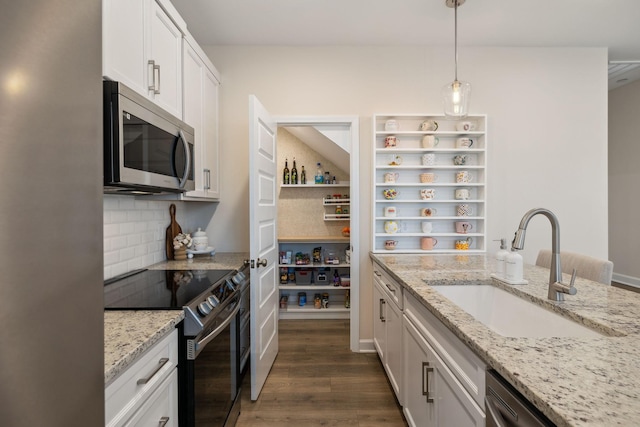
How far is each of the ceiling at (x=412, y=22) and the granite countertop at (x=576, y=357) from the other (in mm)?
1955

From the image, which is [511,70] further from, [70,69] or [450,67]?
[70,69]

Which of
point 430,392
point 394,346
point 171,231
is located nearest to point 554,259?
point 430,392

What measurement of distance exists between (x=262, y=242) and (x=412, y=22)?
1.98 m

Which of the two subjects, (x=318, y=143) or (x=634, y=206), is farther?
(x=634, y=206)

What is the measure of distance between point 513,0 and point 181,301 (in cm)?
274

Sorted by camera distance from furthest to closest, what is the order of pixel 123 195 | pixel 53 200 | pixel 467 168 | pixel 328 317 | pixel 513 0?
pixel 328 317, pixel 467 168, pixel 513 0, pixel 123 195, pixel 53 200

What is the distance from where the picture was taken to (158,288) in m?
1.57

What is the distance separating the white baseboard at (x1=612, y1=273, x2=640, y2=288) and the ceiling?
2987 mm

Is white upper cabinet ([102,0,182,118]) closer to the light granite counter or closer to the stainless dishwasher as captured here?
the light granite counter

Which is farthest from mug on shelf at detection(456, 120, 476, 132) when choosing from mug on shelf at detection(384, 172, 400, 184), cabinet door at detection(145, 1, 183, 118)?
cabinet door at detection(145, 1, 183, 118)

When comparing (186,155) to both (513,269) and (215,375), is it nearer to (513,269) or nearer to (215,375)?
(215,375)

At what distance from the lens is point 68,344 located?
18.7 inches

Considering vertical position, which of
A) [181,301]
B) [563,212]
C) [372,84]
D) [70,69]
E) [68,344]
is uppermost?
[372,84]

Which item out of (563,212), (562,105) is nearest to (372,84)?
(562,105)
